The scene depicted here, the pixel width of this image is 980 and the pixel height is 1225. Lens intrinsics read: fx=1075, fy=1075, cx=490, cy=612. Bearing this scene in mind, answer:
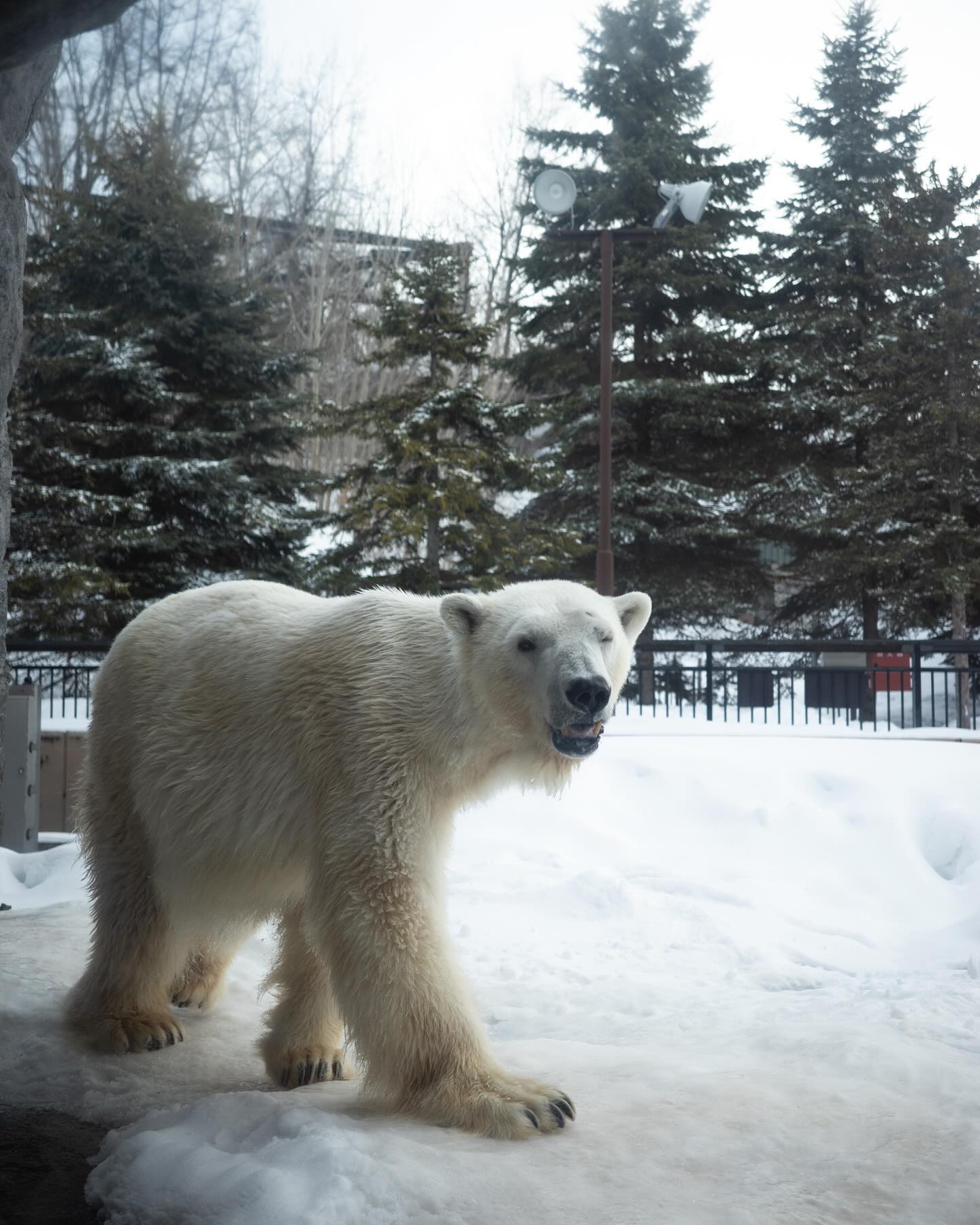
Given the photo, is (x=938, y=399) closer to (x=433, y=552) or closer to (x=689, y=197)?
(x=689, y=197)

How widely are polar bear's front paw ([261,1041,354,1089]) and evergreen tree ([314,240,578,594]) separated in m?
8.07

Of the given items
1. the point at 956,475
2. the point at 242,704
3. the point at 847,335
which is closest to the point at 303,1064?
the point at 242,704

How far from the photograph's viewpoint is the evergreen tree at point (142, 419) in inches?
417

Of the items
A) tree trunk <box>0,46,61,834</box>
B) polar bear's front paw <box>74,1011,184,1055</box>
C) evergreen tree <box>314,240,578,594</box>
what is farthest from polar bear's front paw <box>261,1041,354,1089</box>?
evergreen tree <box>314,240,578,594</box>

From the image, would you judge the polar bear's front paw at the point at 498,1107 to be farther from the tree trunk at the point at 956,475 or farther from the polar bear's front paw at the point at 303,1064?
the tree trunk at the point at 956,475

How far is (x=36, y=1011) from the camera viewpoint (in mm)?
3203

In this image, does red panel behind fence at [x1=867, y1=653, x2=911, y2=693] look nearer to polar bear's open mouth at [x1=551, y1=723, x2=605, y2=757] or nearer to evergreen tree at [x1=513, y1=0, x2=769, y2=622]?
evergreen tree at [x1=513, y1=0, x2=769, y2=622]

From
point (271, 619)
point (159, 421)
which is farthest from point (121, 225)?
point (271, 619)

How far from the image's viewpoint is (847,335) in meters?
15.8

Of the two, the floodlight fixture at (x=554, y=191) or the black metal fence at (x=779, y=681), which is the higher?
A: the floodlight fixture at (x=554, y=191)

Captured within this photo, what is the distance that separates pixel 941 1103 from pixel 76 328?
11194 millimetres

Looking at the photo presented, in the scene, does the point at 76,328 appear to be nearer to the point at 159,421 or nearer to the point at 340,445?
the point at 159,421

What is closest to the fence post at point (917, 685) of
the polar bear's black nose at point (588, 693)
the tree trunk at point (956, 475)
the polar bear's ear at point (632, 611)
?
the tree trunk at point (956, 475)

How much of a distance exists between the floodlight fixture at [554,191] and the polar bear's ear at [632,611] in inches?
289
